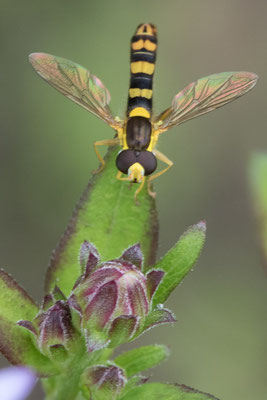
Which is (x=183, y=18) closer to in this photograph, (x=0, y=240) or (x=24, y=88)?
(x=24, y=88)

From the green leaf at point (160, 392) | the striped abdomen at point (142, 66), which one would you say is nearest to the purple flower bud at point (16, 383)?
the green leaf at point (160, 392)

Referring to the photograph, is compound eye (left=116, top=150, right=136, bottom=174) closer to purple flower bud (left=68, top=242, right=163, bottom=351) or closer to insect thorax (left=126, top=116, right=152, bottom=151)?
insect thorax (left=126, top=116, right=152, bottom=151)

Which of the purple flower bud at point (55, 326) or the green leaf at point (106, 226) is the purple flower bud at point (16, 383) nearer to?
the purple flower bud at point (55, 326)

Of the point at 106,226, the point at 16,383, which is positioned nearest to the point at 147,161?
the point at 106,226

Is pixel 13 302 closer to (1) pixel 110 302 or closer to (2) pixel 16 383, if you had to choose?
(2) pixel 16 383

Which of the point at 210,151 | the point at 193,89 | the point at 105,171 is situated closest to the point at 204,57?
the point at 210,151

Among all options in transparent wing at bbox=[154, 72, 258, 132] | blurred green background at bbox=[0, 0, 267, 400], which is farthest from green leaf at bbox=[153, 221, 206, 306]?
blurred green background at bbox=[0, 0, 267, 400]
